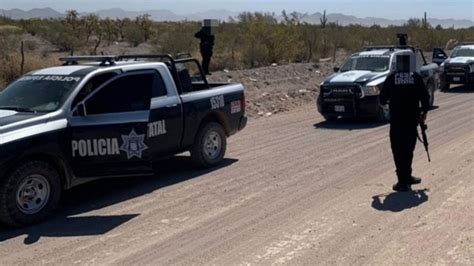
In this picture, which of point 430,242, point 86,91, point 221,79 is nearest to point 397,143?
point 430,242

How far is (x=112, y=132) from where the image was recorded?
831 cm

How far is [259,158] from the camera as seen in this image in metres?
11.5

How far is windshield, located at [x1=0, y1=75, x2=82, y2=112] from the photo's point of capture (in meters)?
8.30

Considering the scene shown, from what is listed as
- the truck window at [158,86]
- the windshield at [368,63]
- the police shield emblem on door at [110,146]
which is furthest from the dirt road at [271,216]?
the windshield at [368,63]

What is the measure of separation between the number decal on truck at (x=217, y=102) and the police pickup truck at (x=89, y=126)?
114 mm

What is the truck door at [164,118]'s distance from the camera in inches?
360

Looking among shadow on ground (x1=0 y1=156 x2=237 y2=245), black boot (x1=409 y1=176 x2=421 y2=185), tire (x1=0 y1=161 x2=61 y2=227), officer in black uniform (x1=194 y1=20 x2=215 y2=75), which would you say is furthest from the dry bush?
black boot (x1=409 y1=176 x2=421 y2=185)

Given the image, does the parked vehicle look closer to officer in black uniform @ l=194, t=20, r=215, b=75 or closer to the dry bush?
officer in black uniform @ l=194, t=20, r=215, b=75

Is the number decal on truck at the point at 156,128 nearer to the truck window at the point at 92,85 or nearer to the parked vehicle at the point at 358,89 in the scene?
the truck window at the point at 92,85

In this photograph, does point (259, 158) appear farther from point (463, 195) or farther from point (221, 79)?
point (221, 79)

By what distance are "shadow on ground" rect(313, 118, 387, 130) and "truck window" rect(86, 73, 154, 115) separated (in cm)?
700

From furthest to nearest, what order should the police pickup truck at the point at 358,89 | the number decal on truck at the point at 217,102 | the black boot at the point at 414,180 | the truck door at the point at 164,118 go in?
1. the police pickup truck at the point at 358,89
2. the number decal on truck at the point at 217,102
3. the truck door at the point at 164,118
4. the black boot at the point at 414,180

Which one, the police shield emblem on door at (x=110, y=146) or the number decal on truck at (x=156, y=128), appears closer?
the police shield emblem on door at (x=110, y=146)

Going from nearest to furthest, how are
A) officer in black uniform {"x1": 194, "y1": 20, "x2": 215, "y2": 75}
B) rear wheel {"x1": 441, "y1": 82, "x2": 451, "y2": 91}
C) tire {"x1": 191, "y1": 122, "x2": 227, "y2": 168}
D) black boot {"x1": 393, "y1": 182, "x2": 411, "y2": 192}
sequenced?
black boot {"x1": 393, "y1": 182, "x2": 411, "y2": 192}
tire {"x1": 191, "y1": 122, "x2": 227, "y2": 168}
officer in black uniform {"x1": 194, "y1": 20, "x2": 215, "y2": 75}
rear wheel {"x1": 441, "y1": 82, "x2": 451, "y2": 91}
